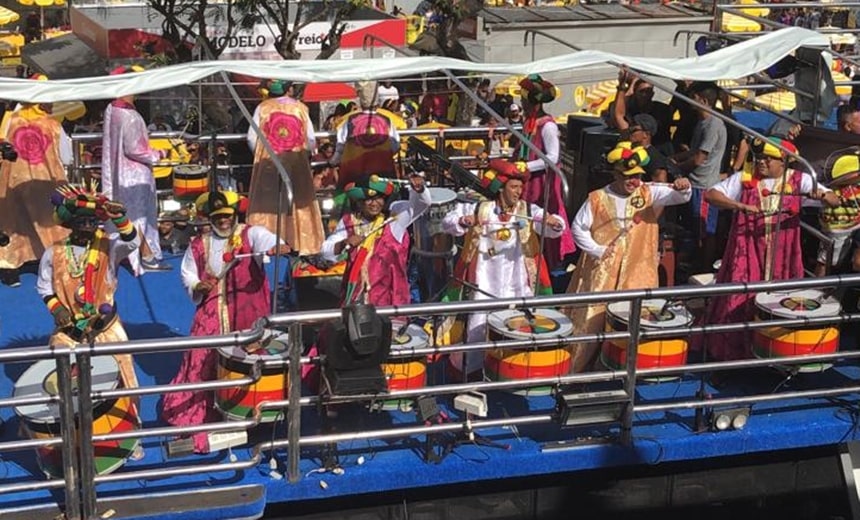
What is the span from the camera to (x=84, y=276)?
223 inches

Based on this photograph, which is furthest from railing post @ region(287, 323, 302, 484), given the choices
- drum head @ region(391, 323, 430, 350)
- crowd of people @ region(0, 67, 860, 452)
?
drum head @ region(391, 323, 430, 350)

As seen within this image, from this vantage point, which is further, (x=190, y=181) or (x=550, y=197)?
(x=190, y=181)

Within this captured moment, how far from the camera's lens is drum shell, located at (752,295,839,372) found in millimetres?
5961

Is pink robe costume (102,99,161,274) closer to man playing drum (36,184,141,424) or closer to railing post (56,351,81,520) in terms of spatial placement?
man playing drum (36,184,141,424)

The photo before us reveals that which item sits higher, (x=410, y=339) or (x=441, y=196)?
(x=441, y=196)

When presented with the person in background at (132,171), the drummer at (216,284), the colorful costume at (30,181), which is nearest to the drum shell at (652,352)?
the drummer at (216,284)

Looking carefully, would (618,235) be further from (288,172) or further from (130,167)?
(130,167)

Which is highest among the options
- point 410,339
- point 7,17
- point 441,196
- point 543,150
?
point 7,17

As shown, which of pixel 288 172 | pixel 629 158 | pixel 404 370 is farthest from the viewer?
pixel 288 172

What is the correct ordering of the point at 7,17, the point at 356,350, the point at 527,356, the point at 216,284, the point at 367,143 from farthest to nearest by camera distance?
the point at 7,17
the point at 367,143
the point at 216,284
the point at 527,356
the point at 356,350

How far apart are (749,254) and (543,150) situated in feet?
7.17

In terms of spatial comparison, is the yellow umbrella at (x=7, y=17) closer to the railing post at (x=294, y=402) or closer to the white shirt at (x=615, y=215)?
the white shirt at (x=615, y=215)

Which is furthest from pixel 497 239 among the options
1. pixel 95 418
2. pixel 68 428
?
pixel 68 428

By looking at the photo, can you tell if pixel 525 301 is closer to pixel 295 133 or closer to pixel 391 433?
pixel 391 433
